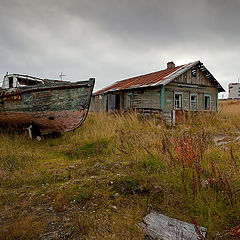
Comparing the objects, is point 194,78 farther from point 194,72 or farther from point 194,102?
point 194,102

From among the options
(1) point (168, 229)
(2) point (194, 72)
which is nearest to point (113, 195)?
(1) point (168, 229)

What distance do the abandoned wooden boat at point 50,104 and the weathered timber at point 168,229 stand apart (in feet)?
14.8

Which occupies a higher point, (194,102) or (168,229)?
(194,102)

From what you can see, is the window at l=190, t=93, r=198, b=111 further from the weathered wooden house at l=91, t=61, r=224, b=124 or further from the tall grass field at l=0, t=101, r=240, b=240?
the tall grass field at l=0, t=101, r=240, b=240

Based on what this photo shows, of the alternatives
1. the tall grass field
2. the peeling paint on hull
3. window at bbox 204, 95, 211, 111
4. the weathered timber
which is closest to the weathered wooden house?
window at bbox 204, 95, 211, 111

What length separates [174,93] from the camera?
38.1 feet

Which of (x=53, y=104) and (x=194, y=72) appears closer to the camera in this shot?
(x=53, y=104)

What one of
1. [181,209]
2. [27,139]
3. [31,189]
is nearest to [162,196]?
[181,209]

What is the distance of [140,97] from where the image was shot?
12.6 metres

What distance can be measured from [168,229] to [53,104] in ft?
16.8

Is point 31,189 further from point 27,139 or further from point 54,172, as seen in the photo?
point 27,139

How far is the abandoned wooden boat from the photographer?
5738 mm

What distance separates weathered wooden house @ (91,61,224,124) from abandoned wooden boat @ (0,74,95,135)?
5.67m

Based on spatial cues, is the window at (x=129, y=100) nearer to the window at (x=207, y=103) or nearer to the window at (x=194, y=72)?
the window at (x=194, y=72)
